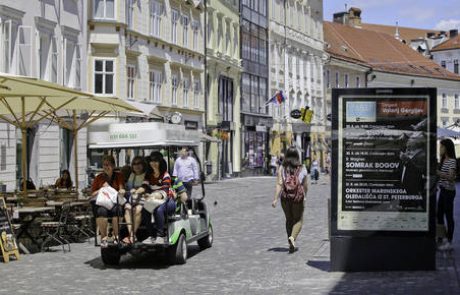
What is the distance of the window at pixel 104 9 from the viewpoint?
1476 inches

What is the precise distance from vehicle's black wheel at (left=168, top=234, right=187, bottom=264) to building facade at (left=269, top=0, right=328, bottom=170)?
49672mm

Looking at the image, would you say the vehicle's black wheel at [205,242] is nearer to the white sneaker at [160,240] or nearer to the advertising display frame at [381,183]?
the white sneaker at [160,240]

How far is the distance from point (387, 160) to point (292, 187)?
289 cm

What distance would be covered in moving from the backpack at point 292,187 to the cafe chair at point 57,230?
13.1 ft

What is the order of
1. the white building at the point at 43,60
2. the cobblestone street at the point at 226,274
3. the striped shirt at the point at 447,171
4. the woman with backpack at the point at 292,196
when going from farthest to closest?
the white building at the point at 43,60 < the woman with backpack at the point at 292,196 < the striped shirt at the point at 447,171 < the cobblestone street at the point at 226,274

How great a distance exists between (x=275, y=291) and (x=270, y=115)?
172 feet

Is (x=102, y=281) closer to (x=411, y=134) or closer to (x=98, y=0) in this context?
(x=411, y=134)

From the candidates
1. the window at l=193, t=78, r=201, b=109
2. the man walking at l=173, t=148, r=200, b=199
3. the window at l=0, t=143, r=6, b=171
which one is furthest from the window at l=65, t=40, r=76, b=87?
the window at l=193, t=78, r=201, b=109

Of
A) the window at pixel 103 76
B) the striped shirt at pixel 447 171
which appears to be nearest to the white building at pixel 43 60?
the window at pixel 103 76

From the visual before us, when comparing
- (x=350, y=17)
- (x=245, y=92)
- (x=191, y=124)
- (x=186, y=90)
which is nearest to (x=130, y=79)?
(x=186, y=90)

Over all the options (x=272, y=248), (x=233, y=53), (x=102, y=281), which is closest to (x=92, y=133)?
(x=272, y=248)

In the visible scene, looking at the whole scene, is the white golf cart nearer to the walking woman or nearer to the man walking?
the walking woman

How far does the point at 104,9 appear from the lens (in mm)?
37562

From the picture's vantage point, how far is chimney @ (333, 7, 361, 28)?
324ft
